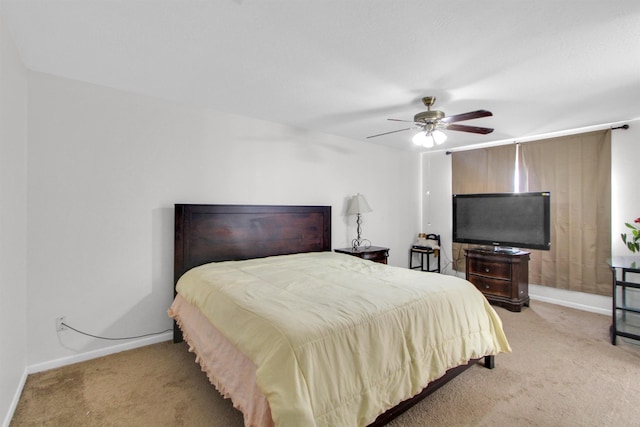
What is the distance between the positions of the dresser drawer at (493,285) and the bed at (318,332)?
185 centimetres

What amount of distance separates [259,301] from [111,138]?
204 centimetres

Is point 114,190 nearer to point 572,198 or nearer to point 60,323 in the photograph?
point 60,323

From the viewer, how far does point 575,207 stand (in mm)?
3852

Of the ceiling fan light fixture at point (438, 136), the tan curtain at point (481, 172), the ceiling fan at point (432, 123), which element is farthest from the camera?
the tan curtain at point (481, 172)

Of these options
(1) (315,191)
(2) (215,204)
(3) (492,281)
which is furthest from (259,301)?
(3) (492,281)

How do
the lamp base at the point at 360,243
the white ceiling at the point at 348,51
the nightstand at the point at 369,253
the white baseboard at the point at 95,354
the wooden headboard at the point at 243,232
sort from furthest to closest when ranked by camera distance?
the lamp base at the point at 360,243, the nightstand at the point at 369,253, the wooden headboard at the point at 243,232, the white baseboard at the point at 95,354, the white ceiling at the point at 348,51

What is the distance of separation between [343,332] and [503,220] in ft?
12.0

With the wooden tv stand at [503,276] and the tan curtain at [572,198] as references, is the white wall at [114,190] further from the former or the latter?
the tan curtain at [572,198]

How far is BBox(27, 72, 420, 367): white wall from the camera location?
Result: 2.37m

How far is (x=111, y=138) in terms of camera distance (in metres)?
2.65

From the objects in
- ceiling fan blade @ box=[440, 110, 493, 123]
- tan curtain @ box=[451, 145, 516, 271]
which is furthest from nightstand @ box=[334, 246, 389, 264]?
ceiling fan blade @ box=[440, 110, 493, 123]

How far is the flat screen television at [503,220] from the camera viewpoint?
3.92m

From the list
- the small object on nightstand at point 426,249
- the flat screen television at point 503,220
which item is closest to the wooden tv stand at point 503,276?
the flat screen television at point 503,220

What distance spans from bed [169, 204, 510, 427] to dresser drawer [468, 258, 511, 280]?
6.22ft
